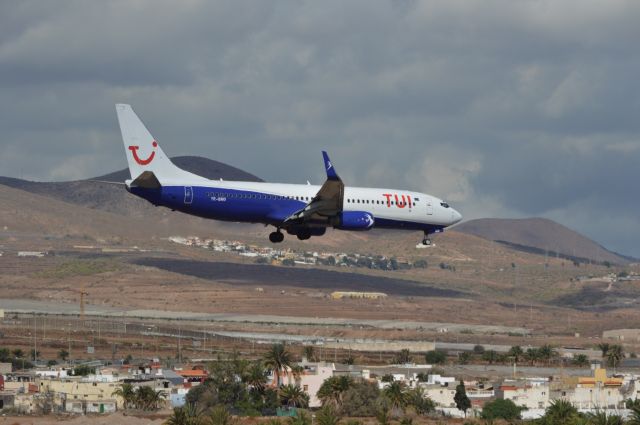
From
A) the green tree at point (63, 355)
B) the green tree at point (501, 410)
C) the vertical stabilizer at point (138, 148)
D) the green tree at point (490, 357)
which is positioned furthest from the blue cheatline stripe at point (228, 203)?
the green tree at point (490, 357)

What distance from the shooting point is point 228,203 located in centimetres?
11362

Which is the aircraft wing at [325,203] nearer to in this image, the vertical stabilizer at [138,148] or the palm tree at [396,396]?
the vertical stabilizer at [138,148]

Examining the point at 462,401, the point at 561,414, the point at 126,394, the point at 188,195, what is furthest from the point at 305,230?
the point at 462,401

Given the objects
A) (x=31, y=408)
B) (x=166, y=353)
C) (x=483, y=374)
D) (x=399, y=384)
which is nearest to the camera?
(x=31, y=408)

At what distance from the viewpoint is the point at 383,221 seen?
121 metres

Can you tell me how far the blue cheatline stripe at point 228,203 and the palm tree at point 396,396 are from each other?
1996cm

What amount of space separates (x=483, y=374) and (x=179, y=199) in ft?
184

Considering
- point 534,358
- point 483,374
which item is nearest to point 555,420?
point 483,374

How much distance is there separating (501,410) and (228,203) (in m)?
30.5

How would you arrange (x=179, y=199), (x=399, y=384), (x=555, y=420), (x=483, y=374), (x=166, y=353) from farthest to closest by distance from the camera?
(x=166, y=353), (x=483, y=374), (x=399, y=384), (x=179, y=199), (x=555, y=420)

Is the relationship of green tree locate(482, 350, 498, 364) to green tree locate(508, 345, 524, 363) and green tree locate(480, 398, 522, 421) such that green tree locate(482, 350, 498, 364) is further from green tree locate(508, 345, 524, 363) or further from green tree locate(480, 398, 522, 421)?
green tree locate(480, 398, 522, 421)

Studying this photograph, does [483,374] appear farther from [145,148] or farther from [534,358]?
[145,148]

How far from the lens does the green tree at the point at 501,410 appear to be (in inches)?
4929

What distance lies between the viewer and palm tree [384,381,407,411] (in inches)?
4970
